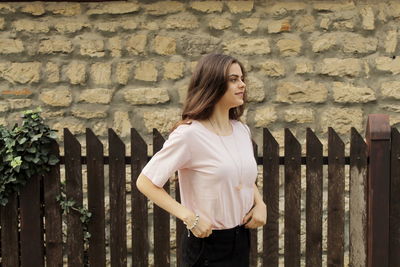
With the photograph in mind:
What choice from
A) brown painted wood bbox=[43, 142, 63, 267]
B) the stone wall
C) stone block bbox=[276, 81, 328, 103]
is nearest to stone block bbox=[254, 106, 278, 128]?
the stone wall

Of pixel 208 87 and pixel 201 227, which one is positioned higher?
pixel 208 87

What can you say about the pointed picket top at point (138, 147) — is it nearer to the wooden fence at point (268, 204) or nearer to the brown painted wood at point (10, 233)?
the wooden fence at point (268, 204)

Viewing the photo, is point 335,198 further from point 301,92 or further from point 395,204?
point 301,92

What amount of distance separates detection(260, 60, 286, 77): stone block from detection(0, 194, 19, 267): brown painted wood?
2.24 metres

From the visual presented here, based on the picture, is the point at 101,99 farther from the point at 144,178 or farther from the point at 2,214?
the point at 144,178

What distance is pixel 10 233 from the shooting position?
3432mm

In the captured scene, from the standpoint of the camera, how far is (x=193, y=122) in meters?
2.29

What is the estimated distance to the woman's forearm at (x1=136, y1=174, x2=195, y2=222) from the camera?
2197mm

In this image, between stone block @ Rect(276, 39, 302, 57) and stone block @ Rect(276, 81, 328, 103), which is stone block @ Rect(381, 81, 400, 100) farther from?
stone block @ Rect(276, 39, 302, 57)

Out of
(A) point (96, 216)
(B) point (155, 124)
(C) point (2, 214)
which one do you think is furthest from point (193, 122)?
(B) point (155, 124)

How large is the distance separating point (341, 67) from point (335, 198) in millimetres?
1538

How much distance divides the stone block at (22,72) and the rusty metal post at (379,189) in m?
2.72

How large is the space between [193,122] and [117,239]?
1454 millimetres

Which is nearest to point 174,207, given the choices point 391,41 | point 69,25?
point 69,25
